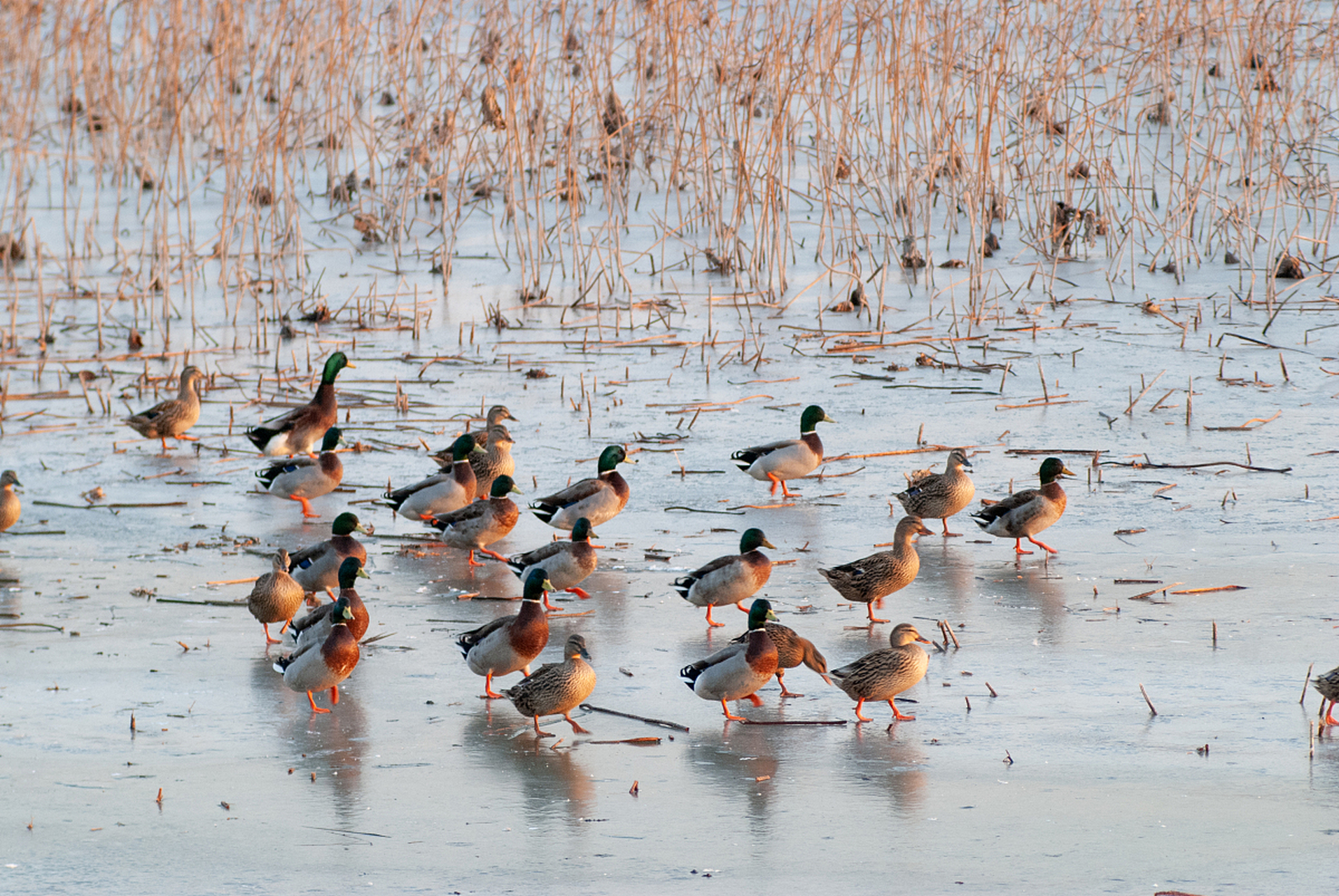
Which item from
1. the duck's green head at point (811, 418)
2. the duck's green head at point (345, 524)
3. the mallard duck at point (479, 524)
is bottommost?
the mallard duck at point (479, 524)

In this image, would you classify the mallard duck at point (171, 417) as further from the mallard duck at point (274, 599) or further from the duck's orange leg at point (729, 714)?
the duck's orange leg at point (729, 714)

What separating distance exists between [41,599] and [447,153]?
7085 mm

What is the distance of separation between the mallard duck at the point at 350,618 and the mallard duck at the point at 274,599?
0.27ft

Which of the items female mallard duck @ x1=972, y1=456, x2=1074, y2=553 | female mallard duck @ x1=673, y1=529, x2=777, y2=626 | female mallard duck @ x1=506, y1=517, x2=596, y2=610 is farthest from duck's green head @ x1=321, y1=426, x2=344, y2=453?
female mallard duck @ x1=972, y1=456, x2=1074, y2=553

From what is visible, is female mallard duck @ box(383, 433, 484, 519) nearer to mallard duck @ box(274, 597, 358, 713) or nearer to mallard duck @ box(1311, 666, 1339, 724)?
mallard duck @ box(274, 597, 358, 713)

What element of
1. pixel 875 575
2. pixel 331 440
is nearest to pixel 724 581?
pixel 875 575

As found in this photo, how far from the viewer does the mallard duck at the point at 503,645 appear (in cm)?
544

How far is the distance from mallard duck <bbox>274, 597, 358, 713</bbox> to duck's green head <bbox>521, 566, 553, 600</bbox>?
0.71 metres

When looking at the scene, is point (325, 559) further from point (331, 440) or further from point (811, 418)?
point (811, 418)

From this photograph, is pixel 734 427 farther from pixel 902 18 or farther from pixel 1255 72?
pixel 1255 72

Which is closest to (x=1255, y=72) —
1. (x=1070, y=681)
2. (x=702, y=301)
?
(x=702, y=301)

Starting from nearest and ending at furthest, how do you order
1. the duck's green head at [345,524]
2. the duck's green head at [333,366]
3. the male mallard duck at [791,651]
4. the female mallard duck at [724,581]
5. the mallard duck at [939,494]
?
the male mallard duck at [791,651] → the female mallard duck at [724,581] → the duck's green head at [345,524] → the mallard duck at [939,494] → the duck's green head at [333,366]

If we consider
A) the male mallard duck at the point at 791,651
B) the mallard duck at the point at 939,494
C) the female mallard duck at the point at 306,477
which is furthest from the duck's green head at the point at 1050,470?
the female mallard duck at the point at 306,477

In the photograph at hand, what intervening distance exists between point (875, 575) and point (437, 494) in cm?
249
